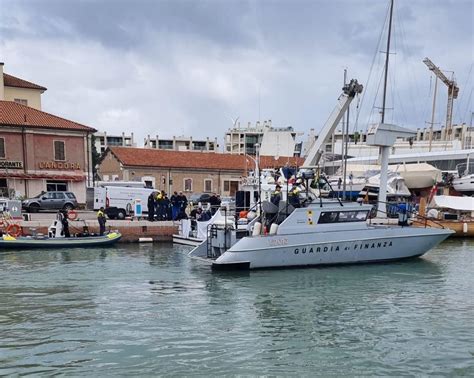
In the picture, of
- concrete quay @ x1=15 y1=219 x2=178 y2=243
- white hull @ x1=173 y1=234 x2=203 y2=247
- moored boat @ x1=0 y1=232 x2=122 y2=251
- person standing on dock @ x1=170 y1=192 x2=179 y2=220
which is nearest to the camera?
moored boat @ x1=0 y1=232 x2=122 y2=251

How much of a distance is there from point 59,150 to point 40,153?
1508 millimetres

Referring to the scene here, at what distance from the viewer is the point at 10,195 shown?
33844 mm

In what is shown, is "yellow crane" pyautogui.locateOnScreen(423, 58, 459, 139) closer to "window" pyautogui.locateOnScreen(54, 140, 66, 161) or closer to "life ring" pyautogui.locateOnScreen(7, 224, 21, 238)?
"window" pyautogui.locateOnScreen(54, 140, 66, 161)

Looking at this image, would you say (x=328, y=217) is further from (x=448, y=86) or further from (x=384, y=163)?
(x=448, y=86)

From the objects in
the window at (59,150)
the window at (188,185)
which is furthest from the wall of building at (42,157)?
the window at (188,185)

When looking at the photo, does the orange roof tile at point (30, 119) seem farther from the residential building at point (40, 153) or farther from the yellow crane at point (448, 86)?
the yellow crane at point (448, 86)

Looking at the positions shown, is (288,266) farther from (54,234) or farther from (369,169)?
(369,169)

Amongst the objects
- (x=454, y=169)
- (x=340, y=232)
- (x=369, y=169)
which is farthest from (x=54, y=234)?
(x=454, y=169)

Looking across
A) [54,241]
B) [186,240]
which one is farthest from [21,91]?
[186,240]

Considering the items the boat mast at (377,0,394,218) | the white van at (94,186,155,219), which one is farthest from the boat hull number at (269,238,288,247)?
the white van at (94,186,155,219)

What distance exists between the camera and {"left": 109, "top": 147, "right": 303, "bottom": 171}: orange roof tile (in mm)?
46656

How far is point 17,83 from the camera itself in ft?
146

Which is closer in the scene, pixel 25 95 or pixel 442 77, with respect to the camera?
pixel 25 95

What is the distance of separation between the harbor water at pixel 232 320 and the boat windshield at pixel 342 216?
178 cm
